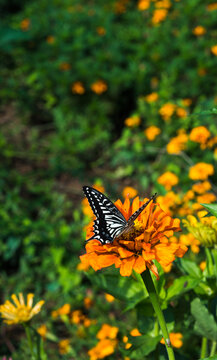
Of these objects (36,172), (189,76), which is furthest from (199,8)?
(36,172)

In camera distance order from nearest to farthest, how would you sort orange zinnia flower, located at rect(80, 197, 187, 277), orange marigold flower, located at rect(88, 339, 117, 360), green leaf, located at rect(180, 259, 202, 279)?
orange zinnia flower, located at rect(80, 197, 187, 277) < green leaf, located at rect(180, 259, 202, 279) < orange marigold flower, located at rect(88, 339, 117, 360)

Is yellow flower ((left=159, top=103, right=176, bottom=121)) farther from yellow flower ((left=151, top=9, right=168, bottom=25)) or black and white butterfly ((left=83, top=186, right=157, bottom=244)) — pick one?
black and white butterfly ((left=83, top=186, right=157, bottom=244))

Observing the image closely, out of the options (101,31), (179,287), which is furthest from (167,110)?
(179,287)

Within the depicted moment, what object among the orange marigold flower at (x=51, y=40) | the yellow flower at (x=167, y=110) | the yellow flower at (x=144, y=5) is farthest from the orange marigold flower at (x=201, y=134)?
the yellow flower at (x=144, y=5)

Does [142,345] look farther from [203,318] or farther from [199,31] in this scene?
[199,31]

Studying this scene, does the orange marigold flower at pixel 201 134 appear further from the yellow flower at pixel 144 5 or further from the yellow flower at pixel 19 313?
the yellow flower at pixel 144 5

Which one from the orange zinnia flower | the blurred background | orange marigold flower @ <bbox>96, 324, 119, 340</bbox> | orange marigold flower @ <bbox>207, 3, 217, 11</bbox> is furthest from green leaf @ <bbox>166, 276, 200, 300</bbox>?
orange marigold flower @ <bbox>207, 3, 217, 11</bbox>
